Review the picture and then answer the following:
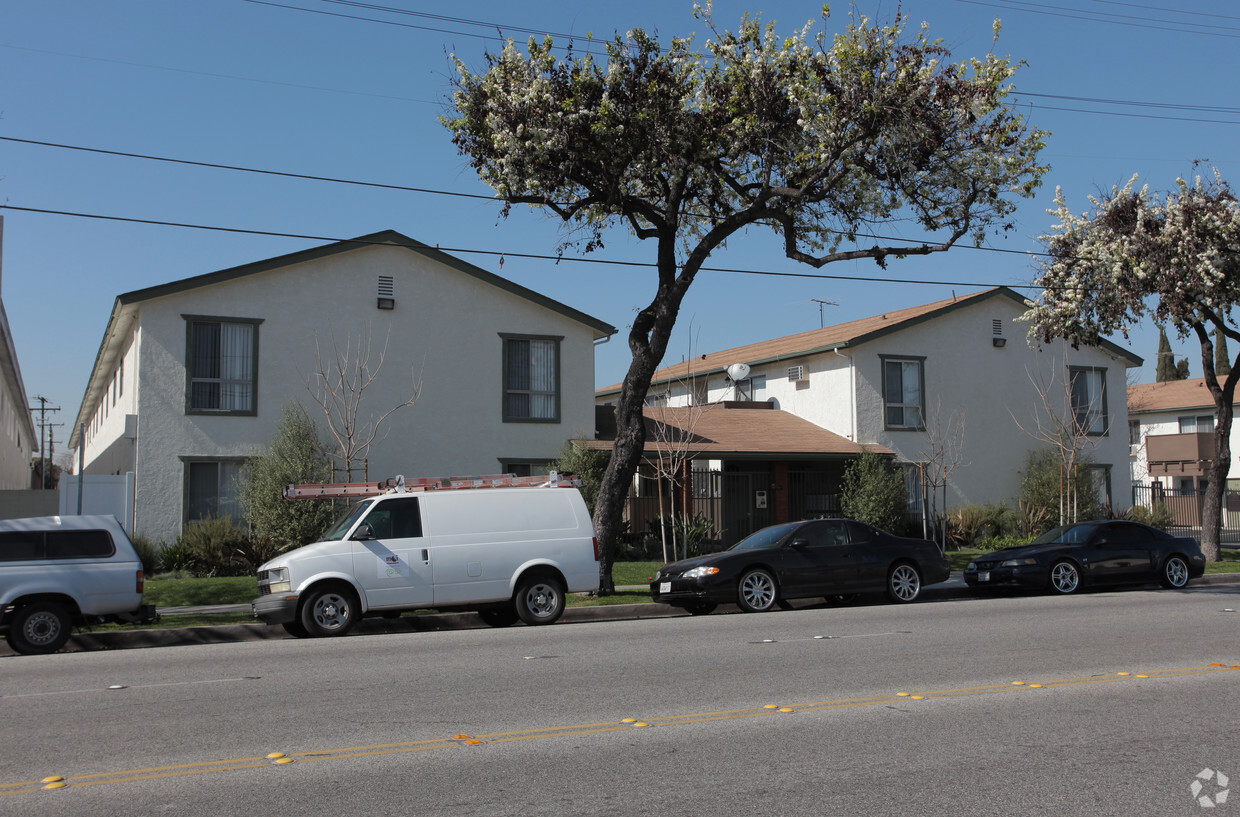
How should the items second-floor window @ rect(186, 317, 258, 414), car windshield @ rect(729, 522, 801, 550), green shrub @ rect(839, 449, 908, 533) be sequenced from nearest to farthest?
car windshield @ rect(729, 522, 801, 550)
second-floor window @ rect(186, 317, 258, 414)
green shrub @ rect(839, 449, 908, 533)

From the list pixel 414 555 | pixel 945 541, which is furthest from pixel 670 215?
pixel 945 541

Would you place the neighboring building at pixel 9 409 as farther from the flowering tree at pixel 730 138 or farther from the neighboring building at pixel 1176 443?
the neighboring building at pixel 1176 443

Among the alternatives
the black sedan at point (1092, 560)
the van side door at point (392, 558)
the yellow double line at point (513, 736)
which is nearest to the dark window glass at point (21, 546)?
the van side door at point (392, 558)

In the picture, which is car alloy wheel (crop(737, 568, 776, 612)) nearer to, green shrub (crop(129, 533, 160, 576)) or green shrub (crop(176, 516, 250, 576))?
green shrub (crop(176, 516, 250, 576))

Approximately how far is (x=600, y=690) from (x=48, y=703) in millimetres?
4427

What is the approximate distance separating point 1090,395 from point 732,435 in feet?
42.2

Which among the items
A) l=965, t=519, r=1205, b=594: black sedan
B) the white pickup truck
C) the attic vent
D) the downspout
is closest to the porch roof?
the downspout

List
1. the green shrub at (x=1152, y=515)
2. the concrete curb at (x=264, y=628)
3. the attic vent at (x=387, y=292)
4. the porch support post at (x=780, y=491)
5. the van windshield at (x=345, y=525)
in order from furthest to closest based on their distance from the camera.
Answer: the green shrub at (x=1152, y=515)
the porch support post at (x=780, y=491)
the attic vent at (x=387, y=292)
the van windshield at (x=345, y=525)
the concrete curb at (x=264, y=628)

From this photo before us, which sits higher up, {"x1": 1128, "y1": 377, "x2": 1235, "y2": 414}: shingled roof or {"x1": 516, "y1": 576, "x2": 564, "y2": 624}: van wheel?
{"x1": 1128, "y1": 377, "x2": 1235, "y2": 414}: shingled roof

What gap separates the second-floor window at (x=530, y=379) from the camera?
2478 cm

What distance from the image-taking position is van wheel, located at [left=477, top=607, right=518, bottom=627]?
46.8 feet

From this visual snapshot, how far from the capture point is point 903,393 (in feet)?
97.3

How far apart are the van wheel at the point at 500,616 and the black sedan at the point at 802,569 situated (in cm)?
238

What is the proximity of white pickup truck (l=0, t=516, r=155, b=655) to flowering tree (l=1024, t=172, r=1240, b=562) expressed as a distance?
1920cm
